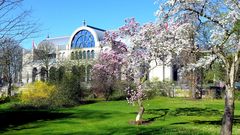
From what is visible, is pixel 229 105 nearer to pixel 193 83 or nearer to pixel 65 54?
pixel 193 83

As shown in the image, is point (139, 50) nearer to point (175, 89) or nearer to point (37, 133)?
point (37, 133)

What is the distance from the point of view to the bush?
4005 centimetres

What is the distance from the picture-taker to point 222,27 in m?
16.6

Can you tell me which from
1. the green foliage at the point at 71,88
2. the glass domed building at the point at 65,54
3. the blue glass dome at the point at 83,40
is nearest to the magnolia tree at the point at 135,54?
the green foliage at the point at 71,88

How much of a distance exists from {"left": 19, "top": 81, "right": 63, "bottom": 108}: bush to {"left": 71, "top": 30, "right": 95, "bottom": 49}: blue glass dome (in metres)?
50.2

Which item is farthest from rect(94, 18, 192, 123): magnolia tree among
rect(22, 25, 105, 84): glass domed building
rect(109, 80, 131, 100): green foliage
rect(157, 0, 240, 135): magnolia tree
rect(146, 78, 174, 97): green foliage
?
rect(22, 25, 105, 84): glass domed building

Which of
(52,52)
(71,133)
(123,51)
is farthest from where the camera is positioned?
(52,52)

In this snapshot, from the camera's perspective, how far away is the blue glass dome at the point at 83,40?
300 ft

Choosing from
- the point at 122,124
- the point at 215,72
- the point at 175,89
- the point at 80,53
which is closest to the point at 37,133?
the point at 122,124

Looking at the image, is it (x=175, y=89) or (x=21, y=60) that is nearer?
(x=175, y=89)

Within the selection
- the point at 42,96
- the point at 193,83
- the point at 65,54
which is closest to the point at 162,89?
the point at 193,83

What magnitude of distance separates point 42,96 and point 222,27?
27.0 meters

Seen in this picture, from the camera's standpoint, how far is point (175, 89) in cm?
6066

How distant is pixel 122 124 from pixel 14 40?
9.00 metres
